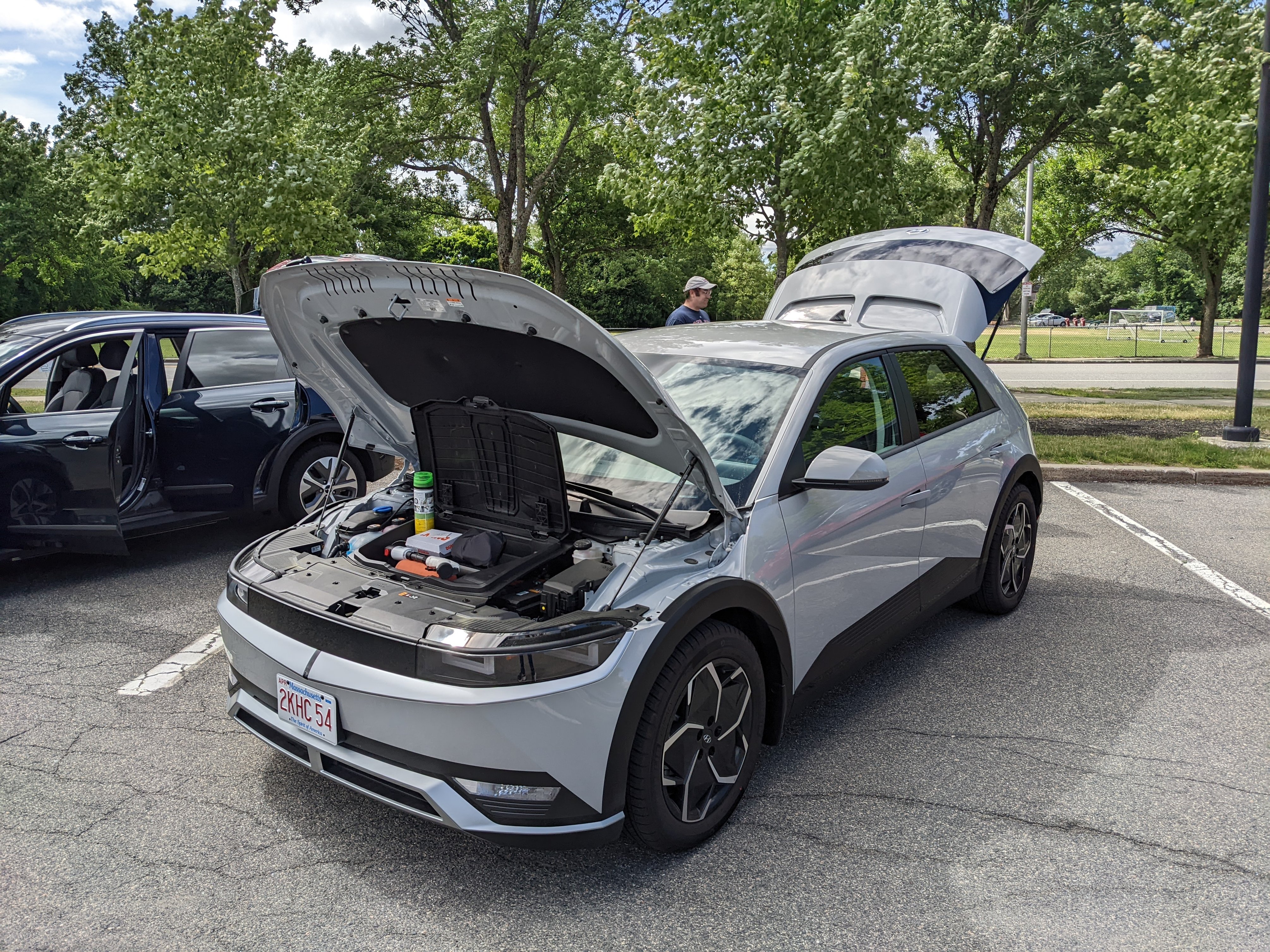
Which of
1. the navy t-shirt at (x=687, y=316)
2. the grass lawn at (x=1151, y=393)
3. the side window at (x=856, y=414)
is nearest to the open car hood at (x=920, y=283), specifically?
the side window at (x=856, y=414)

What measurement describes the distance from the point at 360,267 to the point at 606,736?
1652 millimetres

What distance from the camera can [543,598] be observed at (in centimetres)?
276

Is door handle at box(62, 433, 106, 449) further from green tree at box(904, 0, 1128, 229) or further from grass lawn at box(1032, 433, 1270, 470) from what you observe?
green tree at box(904, 0, 1128, 229)

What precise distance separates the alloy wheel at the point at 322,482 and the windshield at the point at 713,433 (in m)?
3.41

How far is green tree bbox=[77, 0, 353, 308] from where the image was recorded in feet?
44.5

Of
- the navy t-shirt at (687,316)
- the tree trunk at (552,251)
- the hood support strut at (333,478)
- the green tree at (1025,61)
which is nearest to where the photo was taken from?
the hood support strut at (333,478)

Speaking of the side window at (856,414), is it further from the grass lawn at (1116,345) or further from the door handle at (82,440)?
the grass lawn at (1116,345)

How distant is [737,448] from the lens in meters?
3.35

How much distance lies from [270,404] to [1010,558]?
494 cm

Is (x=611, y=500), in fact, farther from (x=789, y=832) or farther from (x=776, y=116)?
(x=776, y=116)

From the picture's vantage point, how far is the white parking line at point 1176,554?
532 cm

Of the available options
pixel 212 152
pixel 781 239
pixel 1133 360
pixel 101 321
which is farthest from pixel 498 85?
pixel 1133 360

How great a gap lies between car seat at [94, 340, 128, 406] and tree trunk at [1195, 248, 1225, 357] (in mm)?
32849

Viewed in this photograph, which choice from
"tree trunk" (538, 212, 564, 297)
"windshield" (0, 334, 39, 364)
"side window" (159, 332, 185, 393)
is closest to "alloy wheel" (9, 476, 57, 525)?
"windshield" (0, 334, 39, 364)
